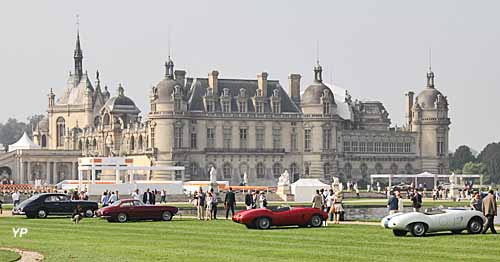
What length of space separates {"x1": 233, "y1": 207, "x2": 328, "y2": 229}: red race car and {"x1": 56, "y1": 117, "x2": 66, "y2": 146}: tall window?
124 meters

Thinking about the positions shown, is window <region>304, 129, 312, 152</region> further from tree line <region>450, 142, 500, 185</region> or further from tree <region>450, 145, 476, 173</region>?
tree <region>450, 145, 476, 173</region>

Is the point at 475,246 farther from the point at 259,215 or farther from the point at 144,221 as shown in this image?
the point at 144,221

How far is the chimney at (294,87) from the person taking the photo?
138 m

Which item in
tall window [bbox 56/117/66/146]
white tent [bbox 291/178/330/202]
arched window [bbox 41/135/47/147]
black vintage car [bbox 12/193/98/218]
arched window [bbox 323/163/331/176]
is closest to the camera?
black vintage car [bbox 12/193/98/218]

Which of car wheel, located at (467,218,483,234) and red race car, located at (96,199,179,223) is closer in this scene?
car wheel, located at (467,218,483,234)

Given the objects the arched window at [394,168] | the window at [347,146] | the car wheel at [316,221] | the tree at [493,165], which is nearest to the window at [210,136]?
the window at [347,146]

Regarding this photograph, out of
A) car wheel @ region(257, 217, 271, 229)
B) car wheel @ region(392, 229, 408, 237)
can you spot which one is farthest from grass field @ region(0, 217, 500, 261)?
car wheel @ region(257, 217, 271, 229)

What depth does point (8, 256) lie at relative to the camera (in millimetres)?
33469

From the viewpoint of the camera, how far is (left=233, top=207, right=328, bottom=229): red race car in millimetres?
45031

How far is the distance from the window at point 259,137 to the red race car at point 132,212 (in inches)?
3079

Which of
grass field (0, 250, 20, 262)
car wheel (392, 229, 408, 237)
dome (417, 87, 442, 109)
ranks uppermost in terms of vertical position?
dome (417, 87, 442, 109)

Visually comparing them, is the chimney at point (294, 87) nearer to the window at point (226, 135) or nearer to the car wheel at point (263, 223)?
the window at point (226, 135)

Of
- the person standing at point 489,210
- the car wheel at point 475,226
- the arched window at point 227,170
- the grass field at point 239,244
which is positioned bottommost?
the grass field at point 239,244

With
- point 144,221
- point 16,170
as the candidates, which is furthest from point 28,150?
point 144,221
